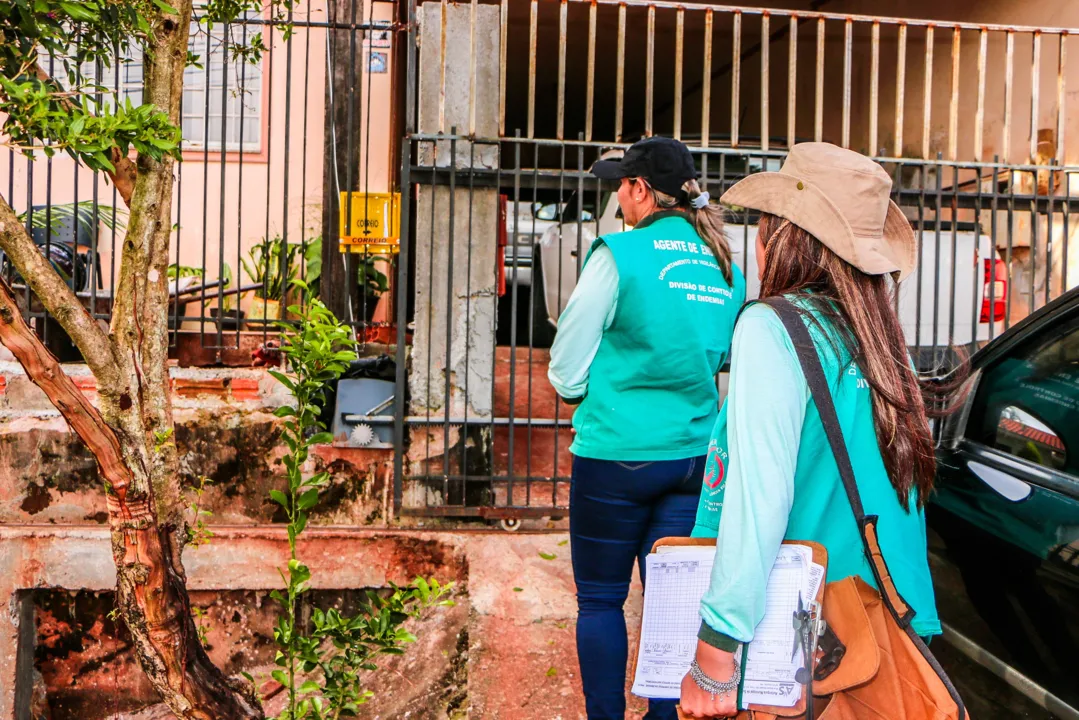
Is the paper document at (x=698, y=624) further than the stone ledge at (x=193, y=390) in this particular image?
No

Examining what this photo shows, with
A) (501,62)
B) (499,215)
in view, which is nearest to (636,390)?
(499,215)

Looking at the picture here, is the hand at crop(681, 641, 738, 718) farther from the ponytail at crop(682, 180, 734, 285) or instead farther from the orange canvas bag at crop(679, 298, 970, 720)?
the ponytail at crop(682, 180, 734, 285)

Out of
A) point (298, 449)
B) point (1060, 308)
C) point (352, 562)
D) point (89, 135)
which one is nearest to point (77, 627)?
point (352, 562)

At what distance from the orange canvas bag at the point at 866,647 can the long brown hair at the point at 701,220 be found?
1.20 m

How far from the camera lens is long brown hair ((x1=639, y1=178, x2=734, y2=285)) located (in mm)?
2912

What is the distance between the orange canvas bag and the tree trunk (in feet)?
6.27

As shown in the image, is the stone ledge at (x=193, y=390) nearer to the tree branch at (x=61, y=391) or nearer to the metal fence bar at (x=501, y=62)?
the metal fence bar at (x=501, y=62)

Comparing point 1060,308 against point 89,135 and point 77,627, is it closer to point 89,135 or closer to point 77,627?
point 89,135

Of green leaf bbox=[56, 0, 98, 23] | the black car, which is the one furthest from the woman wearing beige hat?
green leaf bbox=[56, 0, 98, 23]

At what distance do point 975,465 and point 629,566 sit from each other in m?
1.06

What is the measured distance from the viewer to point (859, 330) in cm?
175

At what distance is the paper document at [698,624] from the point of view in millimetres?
1638

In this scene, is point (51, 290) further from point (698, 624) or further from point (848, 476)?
point (848, 476)

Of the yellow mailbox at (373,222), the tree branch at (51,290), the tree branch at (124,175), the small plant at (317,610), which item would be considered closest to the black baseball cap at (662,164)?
the small plant at (317,610)
